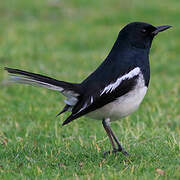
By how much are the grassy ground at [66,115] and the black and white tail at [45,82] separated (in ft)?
2.33

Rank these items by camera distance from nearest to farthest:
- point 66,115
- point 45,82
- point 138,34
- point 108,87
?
point 45,82 < point 108,87 < point 138,34 < point 66,115

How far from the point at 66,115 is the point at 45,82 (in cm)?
231

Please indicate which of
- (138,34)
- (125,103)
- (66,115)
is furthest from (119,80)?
(66,115)

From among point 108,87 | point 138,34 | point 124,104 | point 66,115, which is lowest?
point 66,115

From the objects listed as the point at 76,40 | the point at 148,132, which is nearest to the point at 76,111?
the point at 148,132

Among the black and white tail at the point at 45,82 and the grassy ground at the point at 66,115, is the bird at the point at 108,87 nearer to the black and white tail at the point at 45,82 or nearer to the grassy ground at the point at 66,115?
the black and white tail at the point at 45,82

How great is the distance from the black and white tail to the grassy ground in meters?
0.71

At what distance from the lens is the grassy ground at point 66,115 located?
4.94m

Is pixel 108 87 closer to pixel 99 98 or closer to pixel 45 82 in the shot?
pixel 99 98

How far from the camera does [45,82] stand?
198 inches

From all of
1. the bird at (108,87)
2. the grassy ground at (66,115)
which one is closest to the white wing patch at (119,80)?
the bird at (108,87)

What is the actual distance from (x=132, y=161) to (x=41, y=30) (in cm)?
1023

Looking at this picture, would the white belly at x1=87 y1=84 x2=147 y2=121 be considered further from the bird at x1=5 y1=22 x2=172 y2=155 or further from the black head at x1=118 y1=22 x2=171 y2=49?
the black head at x1=118 y1=22 x2=171 y2=49

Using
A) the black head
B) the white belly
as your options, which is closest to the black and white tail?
the white belly
